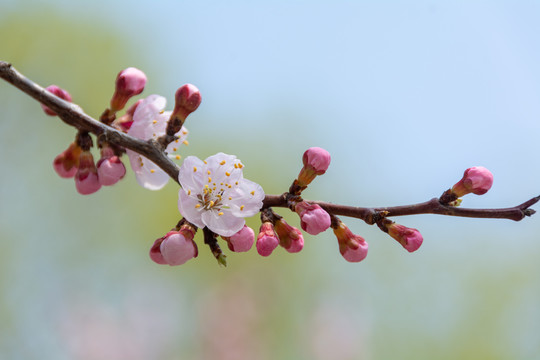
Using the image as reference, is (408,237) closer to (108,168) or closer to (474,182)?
(474,182)

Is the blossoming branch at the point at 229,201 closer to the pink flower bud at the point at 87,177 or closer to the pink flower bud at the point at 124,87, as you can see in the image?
the pink flower bud at the point at 87,177

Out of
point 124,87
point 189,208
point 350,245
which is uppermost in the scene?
point 124,87

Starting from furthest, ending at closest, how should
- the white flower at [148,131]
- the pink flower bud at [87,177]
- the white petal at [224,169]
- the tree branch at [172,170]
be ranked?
the white flower at [148,131]
the pink flower bud at [87,177]
the white petal at [224,169]
the tree branch at [172,170]

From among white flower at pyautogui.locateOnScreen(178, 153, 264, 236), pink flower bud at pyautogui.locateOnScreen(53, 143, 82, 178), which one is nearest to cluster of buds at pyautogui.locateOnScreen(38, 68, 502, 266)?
white flower at pyautogui.locateOnScreen(178, 153, 264, 236)

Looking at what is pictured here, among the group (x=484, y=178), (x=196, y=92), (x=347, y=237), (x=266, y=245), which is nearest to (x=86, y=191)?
(x=196, y=92)

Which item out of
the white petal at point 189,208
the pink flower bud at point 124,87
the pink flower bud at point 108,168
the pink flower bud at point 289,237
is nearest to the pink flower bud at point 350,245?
the pink flower bud at point 289,237

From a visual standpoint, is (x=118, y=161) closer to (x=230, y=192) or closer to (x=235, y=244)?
(x=230, y=192)

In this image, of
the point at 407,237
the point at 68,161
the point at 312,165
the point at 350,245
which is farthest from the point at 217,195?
the point at 68,161

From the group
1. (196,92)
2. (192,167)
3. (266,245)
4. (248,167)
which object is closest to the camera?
(266,245)
